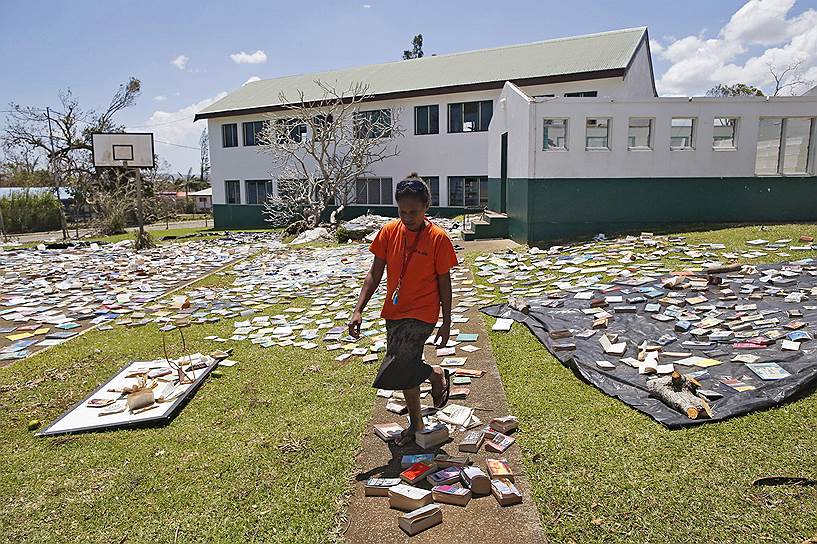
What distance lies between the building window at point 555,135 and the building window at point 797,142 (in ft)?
16.9

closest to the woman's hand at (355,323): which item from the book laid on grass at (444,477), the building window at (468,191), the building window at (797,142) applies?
the book laid on grass at (444,477)

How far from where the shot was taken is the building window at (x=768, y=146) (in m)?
13.1

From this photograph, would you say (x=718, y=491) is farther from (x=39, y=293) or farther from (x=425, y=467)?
(x=39, y=293)

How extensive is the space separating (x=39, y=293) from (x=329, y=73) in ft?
69.2

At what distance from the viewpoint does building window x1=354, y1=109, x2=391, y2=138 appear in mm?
23281

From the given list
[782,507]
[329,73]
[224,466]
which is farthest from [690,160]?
[329,73]

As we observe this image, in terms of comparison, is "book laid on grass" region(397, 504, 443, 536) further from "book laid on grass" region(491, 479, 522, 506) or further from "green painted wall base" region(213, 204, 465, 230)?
"green painted wall base" region(213, 204, 465, 230)

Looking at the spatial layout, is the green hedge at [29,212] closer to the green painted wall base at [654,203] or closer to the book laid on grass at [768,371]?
the green painted wall base at [654,203]

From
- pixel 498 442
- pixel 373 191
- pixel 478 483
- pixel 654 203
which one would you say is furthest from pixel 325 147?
pixel 478 483

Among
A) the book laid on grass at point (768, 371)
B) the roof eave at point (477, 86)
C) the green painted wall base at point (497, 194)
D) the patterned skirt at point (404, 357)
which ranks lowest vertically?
the book laid on grass at point (768, 371)

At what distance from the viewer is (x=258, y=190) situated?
90.6ft

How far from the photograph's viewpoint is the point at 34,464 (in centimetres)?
392

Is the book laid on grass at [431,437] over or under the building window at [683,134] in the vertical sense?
under

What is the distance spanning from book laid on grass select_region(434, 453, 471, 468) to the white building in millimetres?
9725
